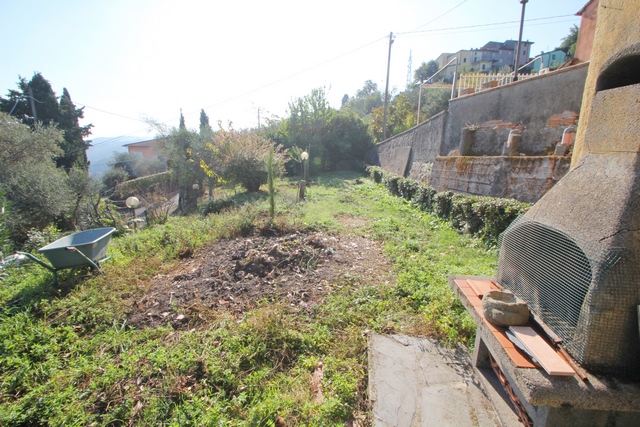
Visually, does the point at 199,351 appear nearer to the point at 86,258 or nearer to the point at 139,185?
the point at 86,258

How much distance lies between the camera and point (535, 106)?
6145 millimetres

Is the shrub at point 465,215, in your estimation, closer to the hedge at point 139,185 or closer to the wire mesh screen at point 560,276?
the wire mesh screen at point 560,276

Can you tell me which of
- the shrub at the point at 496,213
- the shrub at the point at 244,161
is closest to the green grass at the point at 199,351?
the shrub at the point at 496,213

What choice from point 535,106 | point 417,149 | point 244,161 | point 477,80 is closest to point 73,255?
point 244,161

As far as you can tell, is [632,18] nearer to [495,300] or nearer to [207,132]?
[495,300]

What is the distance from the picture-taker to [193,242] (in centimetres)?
608

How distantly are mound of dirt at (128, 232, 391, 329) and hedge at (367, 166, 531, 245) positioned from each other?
7.16 ft

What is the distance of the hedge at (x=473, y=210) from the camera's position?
4.95 meters

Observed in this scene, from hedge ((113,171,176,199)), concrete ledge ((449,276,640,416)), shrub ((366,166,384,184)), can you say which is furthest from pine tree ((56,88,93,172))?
concrete ledge ((449,276,640,416))

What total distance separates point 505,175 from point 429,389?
16.4ft

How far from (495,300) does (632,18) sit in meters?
1.99

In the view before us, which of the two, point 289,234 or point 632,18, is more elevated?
point 632,18

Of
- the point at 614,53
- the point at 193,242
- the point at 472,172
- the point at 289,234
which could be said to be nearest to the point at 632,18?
the point at 614,53

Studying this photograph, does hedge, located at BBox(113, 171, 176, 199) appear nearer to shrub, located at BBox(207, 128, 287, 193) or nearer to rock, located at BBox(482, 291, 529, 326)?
shrub, located at BBox(207, 128, 287, 193)
